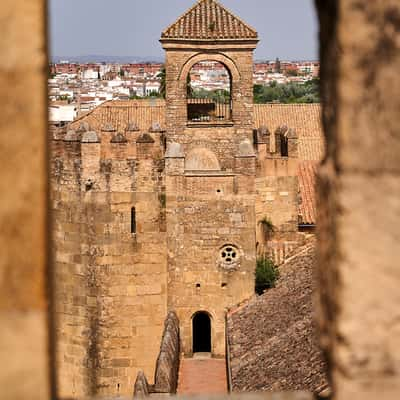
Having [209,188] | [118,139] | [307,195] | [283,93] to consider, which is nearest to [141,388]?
[209,188]

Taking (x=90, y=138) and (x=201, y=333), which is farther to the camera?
(x=201, y=333)

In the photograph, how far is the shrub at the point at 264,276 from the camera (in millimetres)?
19484

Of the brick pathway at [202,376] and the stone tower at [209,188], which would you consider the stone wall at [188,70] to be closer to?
the stone tower at [209,188]

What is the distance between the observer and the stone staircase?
692 inches

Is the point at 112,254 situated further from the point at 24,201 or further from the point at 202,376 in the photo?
the point at 24,201

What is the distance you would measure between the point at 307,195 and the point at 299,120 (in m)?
25.1

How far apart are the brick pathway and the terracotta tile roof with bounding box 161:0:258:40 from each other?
7.02 meters

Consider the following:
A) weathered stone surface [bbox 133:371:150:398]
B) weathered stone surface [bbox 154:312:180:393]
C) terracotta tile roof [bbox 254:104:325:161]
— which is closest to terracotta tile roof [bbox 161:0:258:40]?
weathered stone surface [bbox 154:312:180:393]

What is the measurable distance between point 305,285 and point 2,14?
1493 cm

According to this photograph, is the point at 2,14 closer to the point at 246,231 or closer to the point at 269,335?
the point at 269,335

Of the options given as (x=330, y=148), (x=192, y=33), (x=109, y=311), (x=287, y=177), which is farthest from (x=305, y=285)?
(x=330, y=148)

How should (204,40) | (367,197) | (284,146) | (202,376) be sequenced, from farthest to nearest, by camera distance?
(284,146) → (204,40) → (202,376) → (367,197)

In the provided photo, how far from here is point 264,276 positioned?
767 inches

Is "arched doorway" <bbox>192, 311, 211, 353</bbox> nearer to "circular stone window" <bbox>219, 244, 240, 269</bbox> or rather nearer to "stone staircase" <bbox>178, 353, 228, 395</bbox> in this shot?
"stone staircase" <bbox>178, 353, 228, 395</bbox>
